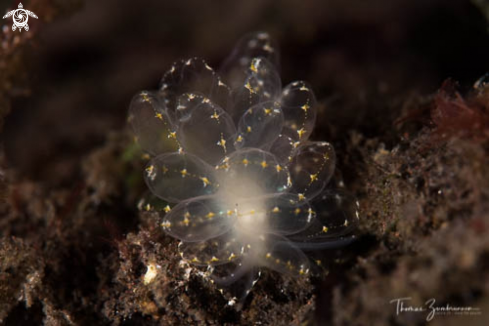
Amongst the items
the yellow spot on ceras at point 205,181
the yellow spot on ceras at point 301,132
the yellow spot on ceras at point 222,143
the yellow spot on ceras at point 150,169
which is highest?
the yellow spot on ceras at point 301,132

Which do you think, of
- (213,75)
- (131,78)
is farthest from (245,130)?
(131,78)

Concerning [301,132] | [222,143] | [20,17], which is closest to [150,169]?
[222,143]

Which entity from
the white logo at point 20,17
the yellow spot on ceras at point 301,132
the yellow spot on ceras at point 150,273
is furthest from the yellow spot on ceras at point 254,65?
the white logo at point 20,17

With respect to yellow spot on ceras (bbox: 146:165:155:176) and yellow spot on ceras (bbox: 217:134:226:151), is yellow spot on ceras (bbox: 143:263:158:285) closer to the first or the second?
yellow spot on ceras (bbox: 146:165:155:176)

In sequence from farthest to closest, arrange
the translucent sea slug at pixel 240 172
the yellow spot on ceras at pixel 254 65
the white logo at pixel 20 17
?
the white logo at pixel 20 17 → the yellow spot on ceras at pixel 254 65 → the translucent sea slug at pixel 240 172

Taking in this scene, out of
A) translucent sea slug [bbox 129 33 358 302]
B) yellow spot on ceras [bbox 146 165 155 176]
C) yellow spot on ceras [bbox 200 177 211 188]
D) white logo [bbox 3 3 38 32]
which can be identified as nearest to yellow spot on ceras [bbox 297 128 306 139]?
translucent sea slug [bbox 129 33 358 302]

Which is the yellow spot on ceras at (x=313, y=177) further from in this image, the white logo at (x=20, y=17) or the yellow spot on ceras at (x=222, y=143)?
the white logo at (x=20, y=17)

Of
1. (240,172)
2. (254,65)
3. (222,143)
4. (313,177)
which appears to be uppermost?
(254,65)

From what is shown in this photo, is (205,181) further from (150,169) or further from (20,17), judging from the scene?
(20,17)
